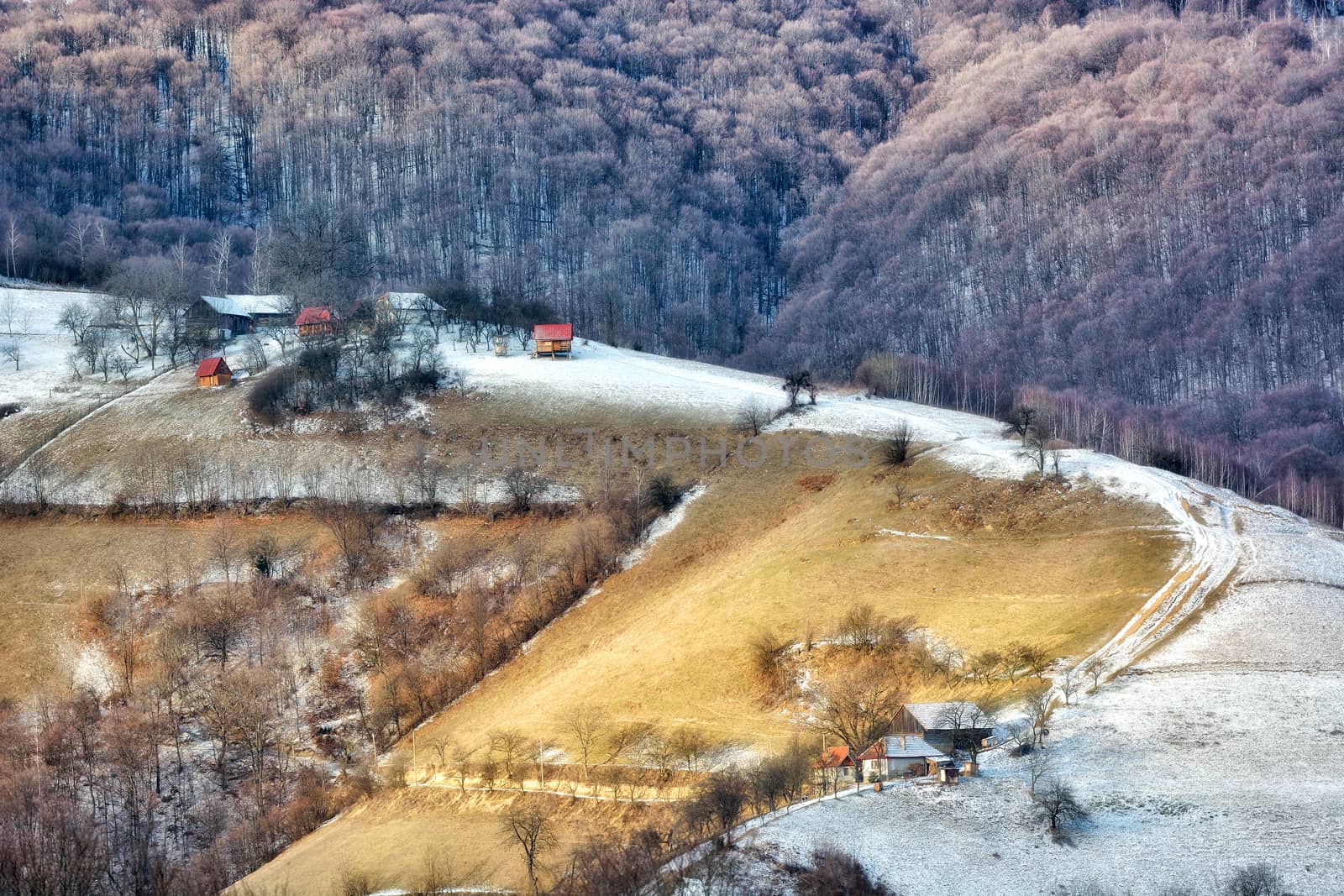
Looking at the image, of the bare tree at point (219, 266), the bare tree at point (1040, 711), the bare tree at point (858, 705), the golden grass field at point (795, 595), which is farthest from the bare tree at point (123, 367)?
the bare tree at point (1040, 711)

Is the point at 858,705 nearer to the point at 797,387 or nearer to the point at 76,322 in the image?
the point at 797,387

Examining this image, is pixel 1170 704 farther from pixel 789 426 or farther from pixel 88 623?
pixel 88 623

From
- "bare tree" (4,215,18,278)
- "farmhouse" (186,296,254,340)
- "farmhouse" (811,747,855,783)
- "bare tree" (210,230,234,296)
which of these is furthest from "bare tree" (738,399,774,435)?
"bare tree" (4,215,18,278)

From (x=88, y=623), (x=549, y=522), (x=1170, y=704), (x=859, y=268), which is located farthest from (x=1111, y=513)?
(x=859, y=268)

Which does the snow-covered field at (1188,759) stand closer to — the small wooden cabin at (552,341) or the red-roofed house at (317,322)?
the small wooden cabin at (552,341)

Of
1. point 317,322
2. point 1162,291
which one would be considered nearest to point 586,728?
point 317,322

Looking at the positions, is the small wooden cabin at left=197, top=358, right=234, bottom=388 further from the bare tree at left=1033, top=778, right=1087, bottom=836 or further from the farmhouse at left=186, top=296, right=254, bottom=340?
the bare tree at left=1033, top=778, right=1087, bottom=836
